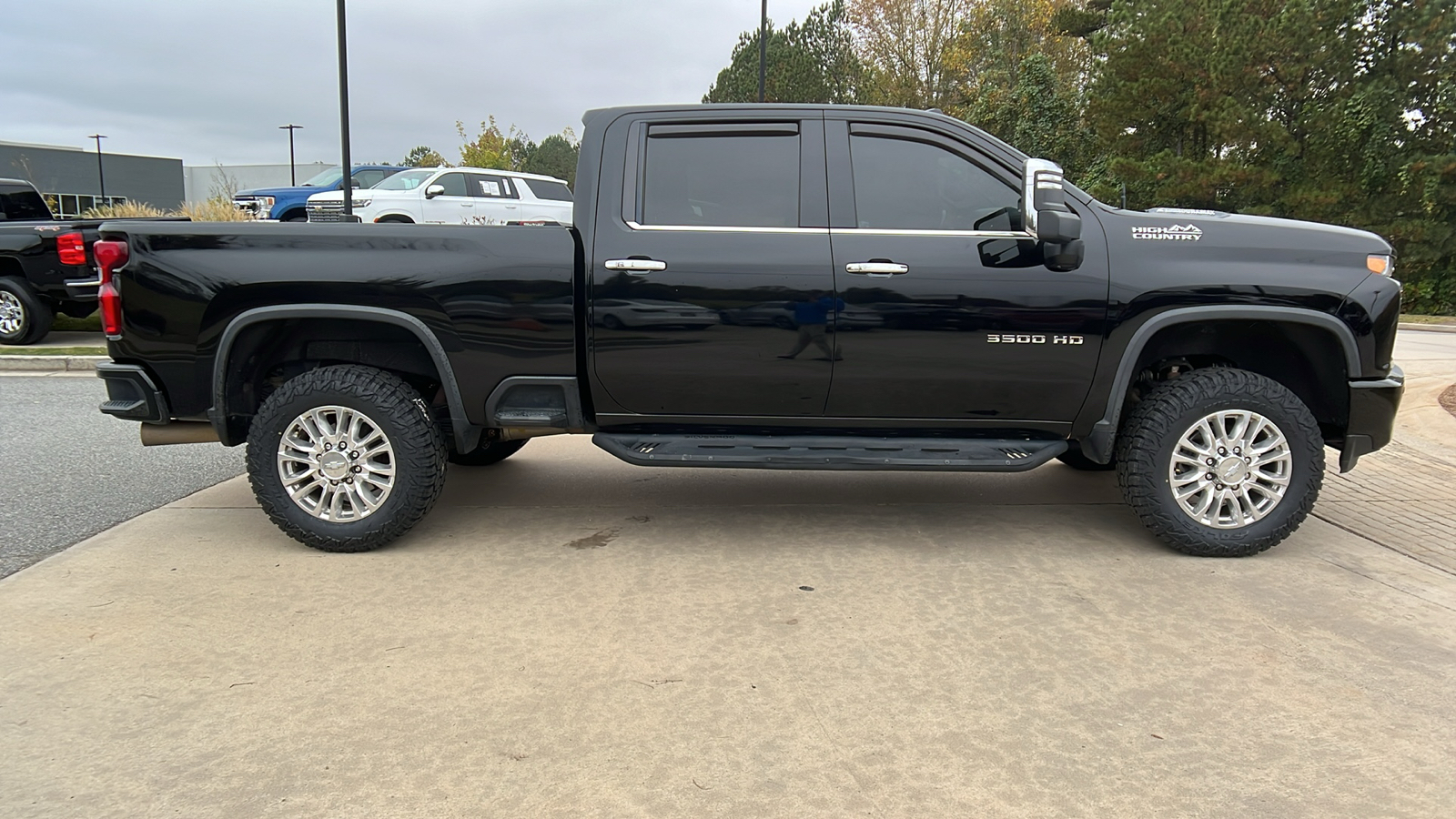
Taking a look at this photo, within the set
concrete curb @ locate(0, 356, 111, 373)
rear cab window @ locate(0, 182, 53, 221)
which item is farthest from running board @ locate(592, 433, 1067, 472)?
rear cab window @ locate(0, 182, 53, 221)

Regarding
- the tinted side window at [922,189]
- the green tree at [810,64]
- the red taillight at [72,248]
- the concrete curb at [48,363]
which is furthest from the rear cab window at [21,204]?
the green tree at [810,64]

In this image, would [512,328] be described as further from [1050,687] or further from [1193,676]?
[1193,676]

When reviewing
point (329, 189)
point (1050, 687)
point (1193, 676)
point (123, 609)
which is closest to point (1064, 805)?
point (1050, 687)

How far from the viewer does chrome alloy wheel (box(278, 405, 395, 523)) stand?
438 cm

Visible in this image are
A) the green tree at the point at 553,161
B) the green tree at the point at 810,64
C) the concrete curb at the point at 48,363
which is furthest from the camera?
the green tree at the point at 553,161

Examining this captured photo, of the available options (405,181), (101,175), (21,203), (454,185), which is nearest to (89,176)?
(101,175)

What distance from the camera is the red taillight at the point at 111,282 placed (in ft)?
14.2

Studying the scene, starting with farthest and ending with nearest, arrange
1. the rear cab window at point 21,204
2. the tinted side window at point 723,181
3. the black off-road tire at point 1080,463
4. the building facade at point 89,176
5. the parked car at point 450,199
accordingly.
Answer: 1. the building facade at point 89,176
2. the parked car at point 450,199
3. the rear cab window at point 21,204
4. the black off-road tire at point 1080,463
5. the tinted side window at point 723,181

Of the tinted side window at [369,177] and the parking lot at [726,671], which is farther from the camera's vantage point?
the tinted side window at [369,177]

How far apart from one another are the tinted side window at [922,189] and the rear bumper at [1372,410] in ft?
6.02

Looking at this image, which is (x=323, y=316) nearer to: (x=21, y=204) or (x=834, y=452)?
(x=834, y=452)

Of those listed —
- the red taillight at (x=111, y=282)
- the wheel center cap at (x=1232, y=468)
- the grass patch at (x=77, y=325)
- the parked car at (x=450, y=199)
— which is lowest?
the wheel center cap at (x=1232, y=468)

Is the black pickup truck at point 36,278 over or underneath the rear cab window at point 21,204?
underneath

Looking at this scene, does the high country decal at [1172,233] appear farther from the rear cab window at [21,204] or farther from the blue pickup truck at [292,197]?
the blue pickup truck at [292,197]
